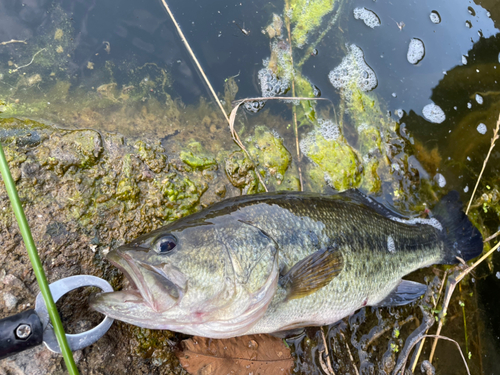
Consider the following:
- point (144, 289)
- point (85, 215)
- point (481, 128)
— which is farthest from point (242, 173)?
point (481, 128)

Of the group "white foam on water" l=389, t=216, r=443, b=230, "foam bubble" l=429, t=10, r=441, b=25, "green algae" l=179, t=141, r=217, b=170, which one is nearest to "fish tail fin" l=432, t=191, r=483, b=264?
"white foam on water" l=389, t=216, r=443, b=230

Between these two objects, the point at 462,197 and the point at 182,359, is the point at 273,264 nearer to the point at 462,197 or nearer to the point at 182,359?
the point at 182,359

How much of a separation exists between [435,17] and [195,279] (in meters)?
4.30

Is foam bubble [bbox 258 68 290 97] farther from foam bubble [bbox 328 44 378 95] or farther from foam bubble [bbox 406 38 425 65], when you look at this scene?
foam bubble [bbox 406 38 425 65]

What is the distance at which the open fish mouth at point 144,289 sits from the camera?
1867 millimetres

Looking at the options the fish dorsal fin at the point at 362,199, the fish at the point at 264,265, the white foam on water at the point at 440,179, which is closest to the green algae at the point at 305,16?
the fish dorsal fin at the point at 362,199

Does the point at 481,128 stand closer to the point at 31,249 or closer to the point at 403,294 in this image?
the point at 403,294

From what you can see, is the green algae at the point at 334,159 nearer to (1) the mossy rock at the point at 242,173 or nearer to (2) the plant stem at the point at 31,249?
(1) the mossy rock at the point at 242,173

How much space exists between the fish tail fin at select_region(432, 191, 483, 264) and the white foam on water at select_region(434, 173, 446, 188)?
13.3 inches

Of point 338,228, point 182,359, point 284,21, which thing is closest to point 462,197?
point 338,228

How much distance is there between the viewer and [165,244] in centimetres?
198

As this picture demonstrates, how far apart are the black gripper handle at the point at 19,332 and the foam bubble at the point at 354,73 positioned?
11.1 ft

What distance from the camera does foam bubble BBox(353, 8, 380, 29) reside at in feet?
12.2

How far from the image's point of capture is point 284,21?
3482mm
